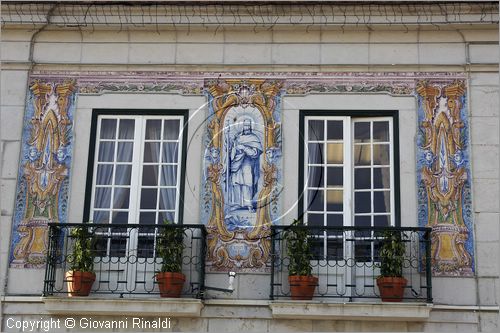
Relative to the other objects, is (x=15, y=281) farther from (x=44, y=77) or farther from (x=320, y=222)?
(x=320, y=222)

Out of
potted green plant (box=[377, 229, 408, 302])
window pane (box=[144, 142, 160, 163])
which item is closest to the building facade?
window pane (box=[144, 142, 160, 163])

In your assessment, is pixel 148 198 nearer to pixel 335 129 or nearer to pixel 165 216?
pixel 165 216

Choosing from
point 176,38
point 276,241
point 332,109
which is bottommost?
point 276,241

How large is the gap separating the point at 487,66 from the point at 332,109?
7.42 feet

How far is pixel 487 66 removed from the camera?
1398 centimetres

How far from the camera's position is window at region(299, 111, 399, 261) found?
534 inches

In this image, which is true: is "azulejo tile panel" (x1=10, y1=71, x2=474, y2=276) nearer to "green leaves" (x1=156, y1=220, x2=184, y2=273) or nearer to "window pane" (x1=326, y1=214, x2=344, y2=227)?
"green leaves" (x1=156, y1=220, x2=184, y2=273)

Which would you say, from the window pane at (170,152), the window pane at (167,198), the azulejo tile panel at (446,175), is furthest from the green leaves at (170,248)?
the azulejo tile panel at (446,175)

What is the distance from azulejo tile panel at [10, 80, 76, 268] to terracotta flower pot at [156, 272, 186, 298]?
5.69ft

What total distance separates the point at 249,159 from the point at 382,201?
1930 mm

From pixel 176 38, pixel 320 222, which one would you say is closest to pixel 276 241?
pixel 320 222

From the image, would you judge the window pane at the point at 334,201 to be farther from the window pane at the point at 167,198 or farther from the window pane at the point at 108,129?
the window pane at the point at 108,129

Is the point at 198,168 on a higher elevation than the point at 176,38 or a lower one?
lower

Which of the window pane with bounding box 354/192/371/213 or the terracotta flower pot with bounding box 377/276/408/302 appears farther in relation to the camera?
the window pane with bounding box 354/192/371/213
